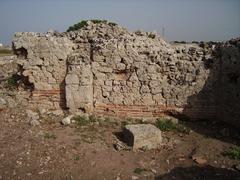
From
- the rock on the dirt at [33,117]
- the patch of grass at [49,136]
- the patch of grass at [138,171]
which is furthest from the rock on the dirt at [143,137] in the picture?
the rock on the dirt at [33,117]

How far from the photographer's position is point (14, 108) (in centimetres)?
861

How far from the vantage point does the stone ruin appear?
805cm

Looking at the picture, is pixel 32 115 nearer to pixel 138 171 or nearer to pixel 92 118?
pixel 92 118

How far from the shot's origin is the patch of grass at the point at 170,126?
303 inches

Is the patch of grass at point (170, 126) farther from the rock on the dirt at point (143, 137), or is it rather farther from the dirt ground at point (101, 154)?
the rock on the dirt at point (143, 137)

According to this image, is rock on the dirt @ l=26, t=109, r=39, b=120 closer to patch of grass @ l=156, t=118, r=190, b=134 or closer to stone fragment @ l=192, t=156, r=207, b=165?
patch of grass @ l=156, t=118, r=190, b=134

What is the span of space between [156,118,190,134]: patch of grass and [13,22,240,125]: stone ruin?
1.18 feet

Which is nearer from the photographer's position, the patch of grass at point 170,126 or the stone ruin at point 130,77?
the patch of grass at point 170,126

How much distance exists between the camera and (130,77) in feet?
26.9

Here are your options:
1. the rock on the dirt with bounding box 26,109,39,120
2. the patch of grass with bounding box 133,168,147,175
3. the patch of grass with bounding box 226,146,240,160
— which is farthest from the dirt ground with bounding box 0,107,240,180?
the rock on the dirt with bounding box 26,109,39,120

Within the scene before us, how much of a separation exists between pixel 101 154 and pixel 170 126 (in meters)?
2.16

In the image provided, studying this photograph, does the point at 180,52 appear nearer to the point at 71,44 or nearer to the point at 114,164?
the point at 71,44

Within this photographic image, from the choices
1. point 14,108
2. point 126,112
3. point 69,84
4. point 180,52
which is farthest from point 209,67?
point 14,108

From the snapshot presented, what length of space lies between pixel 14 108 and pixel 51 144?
7.88ft
